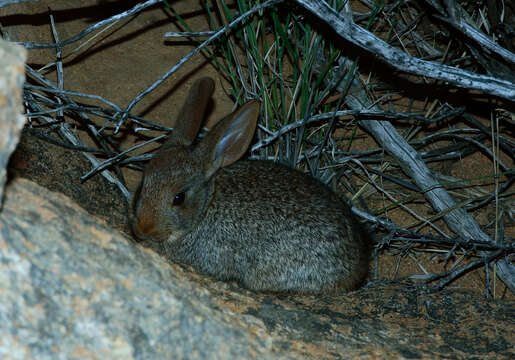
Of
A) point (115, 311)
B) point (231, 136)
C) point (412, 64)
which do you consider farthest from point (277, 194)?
point (115, 311)

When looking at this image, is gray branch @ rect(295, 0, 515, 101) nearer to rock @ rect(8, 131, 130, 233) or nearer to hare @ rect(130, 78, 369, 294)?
hare @ rect(130, 78, 369, 294)

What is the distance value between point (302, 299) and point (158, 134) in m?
2.09

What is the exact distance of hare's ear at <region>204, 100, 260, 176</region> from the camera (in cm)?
408

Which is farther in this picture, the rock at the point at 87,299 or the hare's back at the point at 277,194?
the hare's back at the point at 277,194

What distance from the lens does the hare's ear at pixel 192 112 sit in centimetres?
447

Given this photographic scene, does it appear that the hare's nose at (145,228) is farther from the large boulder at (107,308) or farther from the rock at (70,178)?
the large boulder at (107,308)

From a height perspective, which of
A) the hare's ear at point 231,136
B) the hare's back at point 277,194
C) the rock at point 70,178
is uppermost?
the hare's ear at point 231,136

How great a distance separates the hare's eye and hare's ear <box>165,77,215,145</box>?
58 centimetres

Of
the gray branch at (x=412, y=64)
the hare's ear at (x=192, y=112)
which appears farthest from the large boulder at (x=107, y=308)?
the hare's ear at (x=192, y=112)

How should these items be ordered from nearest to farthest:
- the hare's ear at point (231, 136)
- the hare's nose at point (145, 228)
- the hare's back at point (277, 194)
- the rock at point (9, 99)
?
the rock at point (9, 99) < the hare's nose at point (145, 228) < the hare's ear at point (231, 136) < the hare's back at point (277, 194)

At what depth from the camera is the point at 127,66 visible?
5176 millimetres

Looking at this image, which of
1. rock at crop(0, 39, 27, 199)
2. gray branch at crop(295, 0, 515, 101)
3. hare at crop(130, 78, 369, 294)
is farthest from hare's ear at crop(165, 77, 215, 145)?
rock at crop(0, 39, 27, 199)

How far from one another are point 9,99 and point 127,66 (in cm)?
336

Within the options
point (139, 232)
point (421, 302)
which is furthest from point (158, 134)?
point (421, 302)
